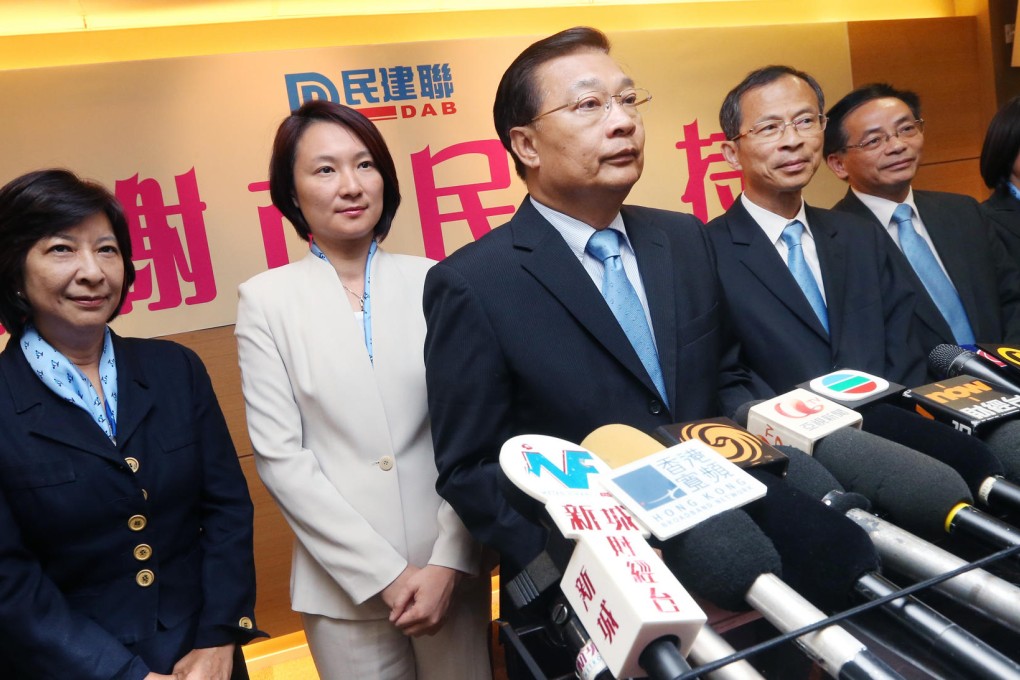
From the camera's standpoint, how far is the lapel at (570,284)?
4.22ft

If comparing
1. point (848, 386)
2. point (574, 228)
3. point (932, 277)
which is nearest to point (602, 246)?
point (574, 228)

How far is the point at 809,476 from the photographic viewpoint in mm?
892

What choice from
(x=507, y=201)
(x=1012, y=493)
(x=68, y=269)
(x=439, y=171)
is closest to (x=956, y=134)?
(x=507, y=201)

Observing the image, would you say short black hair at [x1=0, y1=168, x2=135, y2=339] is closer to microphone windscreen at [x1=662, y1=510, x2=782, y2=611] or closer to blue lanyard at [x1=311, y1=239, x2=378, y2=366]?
blue lanyard at [x1=311, y1=239, x2=378, y2=366]

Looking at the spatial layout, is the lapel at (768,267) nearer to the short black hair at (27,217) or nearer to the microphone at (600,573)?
the microphone at (600,573)

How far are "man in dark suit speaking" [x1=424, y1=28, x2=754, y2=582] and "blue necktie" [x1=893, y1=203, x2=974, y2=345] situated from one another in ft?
3.43

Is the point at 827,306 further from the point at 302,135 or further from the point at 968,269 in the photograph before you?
the point at 302,135

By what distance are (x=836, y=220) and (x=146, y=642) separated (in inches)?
69.5

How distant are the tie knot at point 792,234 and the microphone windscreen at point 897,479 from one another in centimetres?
103

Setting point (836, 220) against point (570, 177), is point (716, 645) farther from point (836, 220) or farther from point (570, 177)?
point (836, 220)

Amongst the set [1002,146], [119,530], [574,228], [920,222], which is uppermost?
[1002,146]

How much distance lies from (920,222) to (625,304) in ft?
4.73

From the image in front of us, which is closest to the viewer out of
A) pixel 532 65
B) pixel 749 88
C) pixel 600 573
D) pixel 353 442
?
pixel 600 573

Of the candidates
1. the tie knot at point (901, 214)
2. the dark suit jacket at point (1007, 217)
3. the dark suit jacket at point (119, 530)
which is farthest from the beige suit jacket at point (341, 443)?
the dark suit jacket at point (1007, 217)
